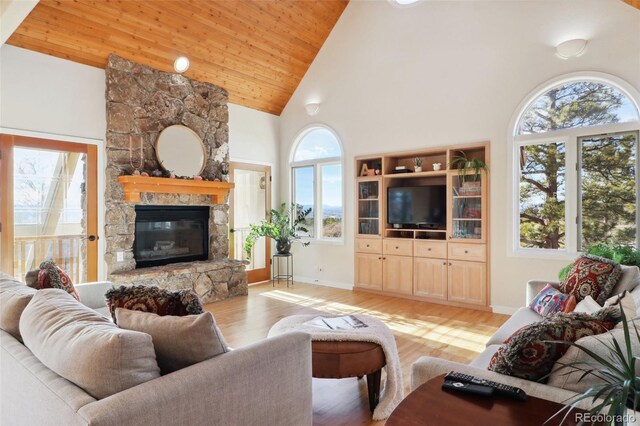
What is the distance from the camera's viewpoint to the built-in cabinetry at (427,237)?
4.86 m

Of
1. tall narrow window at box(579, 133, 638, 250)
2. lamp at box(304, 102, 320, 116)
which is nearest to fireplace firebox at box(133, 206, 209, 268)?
lamp at box(304, 102, 320, 116)

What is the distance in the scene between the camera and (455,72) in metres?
5.00

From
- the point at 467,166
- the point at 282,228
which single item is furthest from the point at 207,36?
the point at 467,166

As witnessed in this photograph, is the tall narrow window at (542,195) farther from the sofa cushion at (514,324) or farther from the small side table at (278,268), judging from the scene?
the small side table at (278,268)

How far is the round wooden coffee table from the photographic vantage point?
2297mm

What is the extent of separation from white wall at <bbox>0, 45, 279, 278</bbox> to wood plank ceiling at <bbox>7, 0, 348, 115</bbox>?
14 centimetres

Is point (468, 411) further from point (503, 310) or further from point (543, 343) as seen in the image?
A: point (503, 310)

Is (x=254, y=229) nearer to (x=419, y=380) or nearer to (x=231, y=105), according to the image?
(x=231, y=105)

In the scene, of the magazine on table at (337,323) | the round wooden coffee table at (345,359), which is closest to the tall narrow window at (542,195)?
the magazine on table at (337,323)

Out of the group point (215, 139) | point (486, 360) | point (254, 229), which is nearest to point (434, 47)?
point (215, 139)

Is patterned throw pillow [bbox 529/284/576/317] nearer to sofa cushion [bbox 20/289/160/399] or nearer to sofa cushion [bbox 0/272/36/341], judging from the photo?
sofa cushion [bbox 20/289/160/399]

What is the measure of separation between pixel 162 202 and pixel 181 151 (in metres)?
0.77

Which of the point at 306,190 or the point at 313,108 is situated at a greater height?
the point at 313,108

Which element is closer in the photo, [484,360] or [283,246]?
[484,360]
